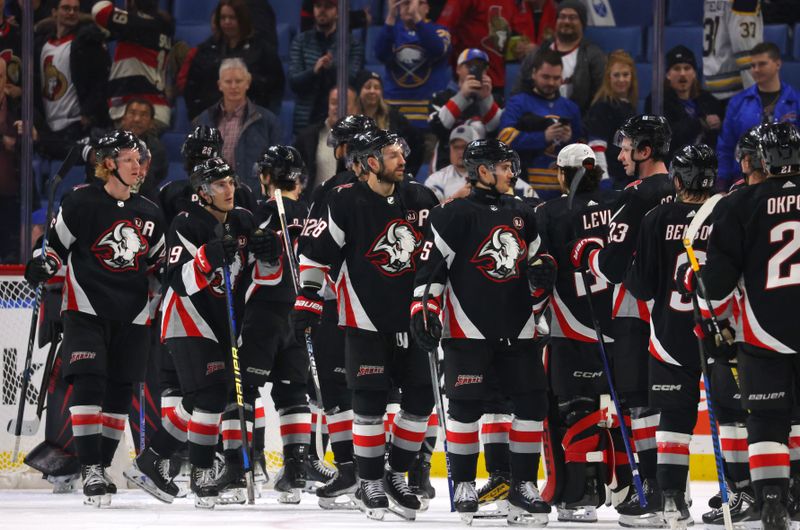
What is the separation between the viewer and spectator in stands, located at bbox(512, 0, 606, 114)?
747cm

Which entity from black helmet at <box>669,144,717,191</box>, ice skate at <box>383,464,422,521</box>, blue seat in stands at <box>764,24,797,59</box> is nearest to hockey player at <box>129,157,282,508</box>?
ice skate at <box>383,464,422,521</box>

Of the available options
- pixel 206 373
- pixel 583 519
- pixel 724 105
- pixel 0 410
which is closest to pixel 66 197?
pixel 206 373

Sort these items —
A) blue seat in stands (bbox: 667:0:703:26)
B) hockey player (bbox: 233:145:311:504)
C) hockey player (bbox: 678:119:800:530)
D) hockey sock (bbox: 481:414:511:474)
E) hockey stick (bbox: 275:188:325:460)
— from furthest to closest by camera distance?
blue seat in stands (bbox: 667:0:703:26)
hockey player (bbox: 233:145:311:504)
hockey stick (bbox: 275:188:325:460)
hockey sock (bbox: 481:414:511:474)
hockey player (bbox: 678:119:800:530)

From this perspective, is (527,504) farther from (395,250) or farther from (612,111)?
(612,111)

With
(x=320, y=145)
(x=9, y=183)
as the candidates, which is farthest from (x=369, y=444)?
(x=9, y=183)

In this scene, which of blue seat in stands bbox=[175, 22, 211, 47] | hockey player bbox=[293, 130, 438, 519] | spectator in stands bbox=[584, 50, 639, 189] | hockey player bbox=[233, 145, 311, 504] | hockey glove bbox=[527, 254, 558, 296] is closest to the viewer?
hockey glove bbox=[527, 254, 558, 296]

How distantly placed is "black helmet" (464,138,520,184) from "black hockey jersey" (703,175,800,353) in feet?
3.33

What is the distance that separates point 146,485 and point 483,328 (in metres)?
1.58

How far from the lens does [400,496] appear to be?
5.12 m

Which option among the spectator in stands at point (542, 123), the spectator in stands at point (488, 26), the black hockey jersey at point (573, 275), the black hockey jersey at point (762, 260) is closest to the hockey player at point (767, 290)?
the black hockey jersey at point (762, 260)

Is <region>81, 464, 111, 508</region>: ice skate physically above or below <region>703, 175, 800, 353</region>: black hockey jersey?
below

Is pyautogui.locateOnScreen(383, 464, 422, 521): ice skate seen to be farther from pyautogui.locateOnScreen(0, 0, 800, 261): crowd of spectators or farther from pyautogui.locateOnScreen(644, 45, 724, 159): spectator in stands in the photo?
pyautogui.locateOnScreen(644, 45, 724, 159): spectator in stands

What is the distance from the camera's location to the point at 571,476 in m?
5.16

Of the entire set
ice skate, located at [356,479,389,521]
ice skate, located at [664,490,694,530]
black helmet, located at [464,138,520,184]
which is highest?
black helmet, located at [464,138,520,184]
